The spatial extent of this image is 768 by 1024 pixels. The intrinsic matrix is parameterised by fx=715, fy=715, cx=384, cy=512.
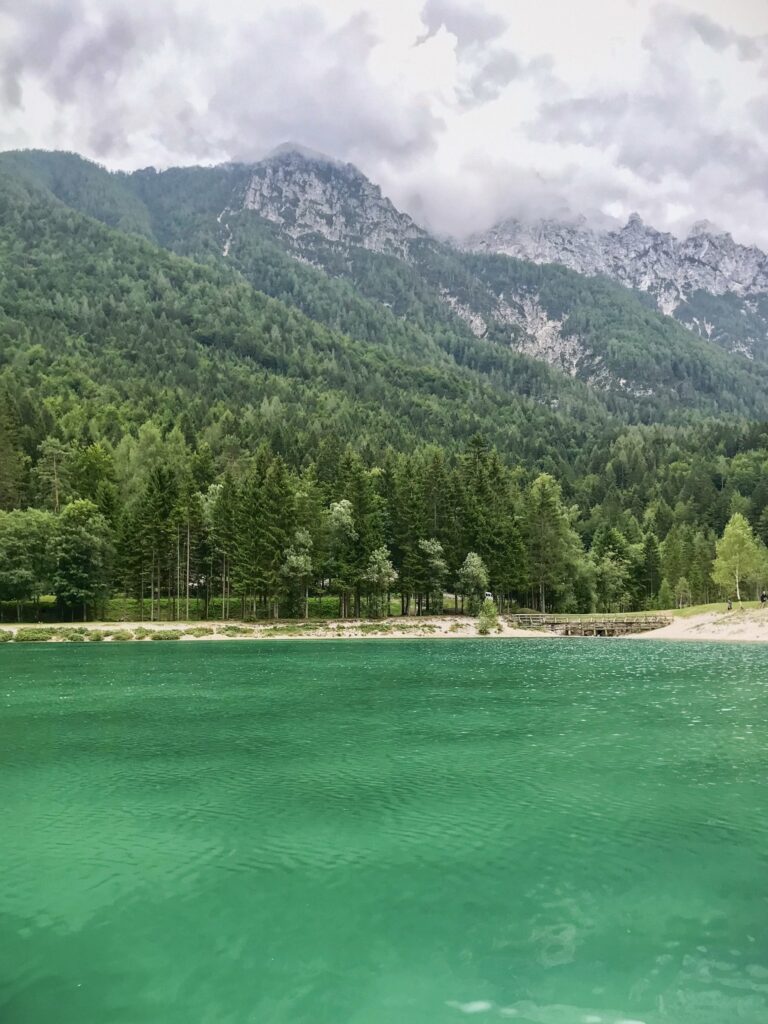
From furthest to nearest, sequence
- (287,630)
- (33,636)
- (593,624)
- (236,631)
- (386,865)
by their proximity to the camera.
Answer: (593,624)
(287,630)
(236,631)
(33,636)
(386,865)

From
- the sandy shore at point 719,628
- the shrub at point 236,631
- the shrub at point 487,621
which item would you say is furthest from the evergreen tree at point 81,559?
the sandy shore at point 719,628

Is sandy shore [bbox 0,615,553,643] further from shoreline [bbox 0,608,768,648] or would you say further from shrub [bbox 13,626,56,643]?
shrub [bbox 13,626,56,643]

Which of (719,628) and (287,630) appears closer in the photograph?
(719,628)

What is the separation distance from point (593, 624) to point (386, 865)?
252 feet

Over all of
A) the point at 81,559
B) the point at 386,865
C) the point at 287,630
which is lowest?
the point at 287,630

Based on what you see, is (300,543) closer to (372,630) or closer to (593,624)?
(372,630)

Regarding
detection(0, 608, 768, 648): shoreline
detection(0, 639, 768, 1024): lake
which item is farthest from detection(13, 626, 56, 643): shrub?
detection(0, 639, 768, 1024): lake

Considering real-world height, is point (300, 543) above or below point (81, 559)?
above

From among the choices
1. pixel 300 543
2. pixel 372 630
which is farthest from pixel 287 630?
pixel 300 543

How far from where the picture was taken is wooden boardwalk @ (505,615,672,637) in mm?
85938

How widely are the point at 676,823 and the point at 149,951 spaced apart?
39.1 feet

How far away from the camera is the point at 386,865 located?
1459 cm

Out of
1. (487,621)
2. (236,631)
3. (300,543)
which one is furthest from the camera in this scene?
(300,543)

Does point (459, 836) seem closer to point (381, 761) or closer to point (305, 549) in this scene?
point (381, 761)
